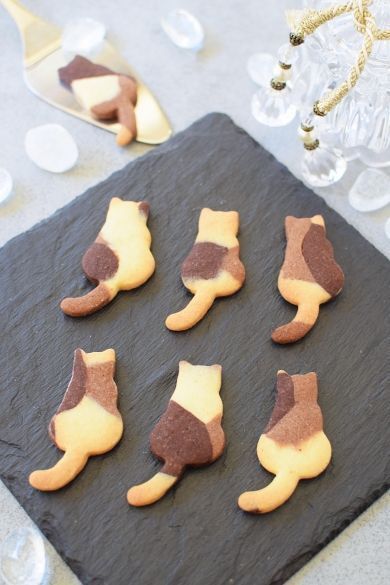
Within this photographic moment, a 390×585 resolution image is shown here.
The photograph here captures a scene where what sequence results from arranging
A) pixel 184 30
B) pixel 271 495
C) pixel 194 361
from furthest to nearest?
pixel 184 30, pixel 194 361, pixel 271 495

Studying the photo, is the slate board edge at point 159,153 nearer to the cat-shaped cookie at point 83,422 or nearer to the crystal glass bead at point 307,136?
the crystal glass bead at point 307,136

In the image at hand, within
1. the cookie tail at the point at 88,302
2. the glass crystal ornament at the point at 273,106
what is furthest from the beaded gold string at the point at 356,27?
the cookie tail at the point at 88,302

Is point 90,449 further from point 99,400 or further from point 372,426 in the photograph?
point 372,426

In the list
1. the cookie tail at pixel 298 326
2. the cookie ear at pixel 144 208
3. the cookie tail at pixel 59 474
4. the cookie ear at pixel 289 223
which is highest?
the cookie ear at pixel 289 223

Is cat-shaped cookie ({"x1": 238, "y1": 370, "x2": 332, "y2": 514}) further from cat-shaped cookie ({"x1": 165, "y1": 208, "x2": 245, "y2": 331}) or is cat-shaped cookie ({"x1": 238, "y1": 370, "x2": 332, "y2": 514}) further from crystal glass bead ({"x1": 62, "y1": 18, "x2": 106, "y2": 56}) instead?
crystal glass bead ({"x1": 62, "y1": 18, "x2": 106, "y2": 56})

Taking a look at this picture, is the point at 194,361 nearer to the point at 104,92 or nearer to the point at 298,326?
the point at 298,326

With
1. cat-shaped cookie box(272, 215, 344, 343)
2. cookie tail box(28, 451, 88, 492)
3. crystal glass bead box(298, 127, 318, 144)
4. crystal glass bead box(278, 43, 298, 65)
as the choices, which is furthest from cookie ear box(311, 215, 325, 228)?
cookie tail box(28, 451, 88, 492)

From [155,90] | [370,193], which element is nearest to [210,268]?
[370,193]
